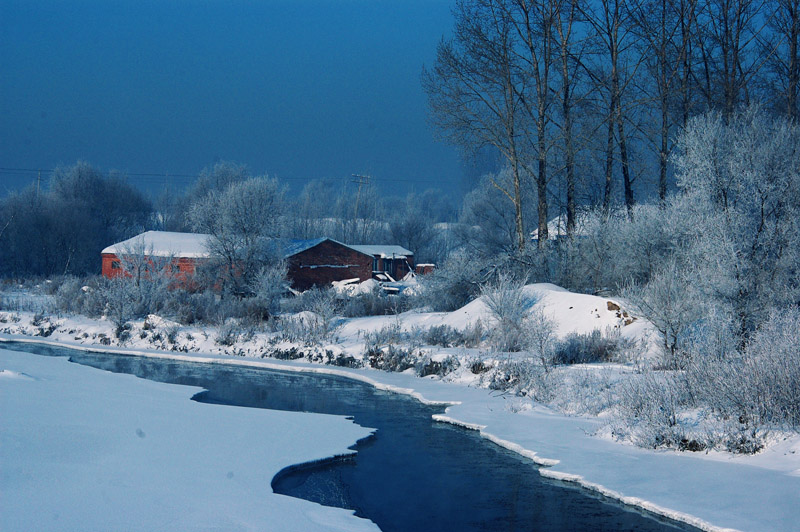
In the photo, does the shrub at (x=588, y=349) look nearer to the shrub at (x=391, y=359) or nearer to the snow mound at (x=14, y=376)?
the shrub at (x=391, y=359)

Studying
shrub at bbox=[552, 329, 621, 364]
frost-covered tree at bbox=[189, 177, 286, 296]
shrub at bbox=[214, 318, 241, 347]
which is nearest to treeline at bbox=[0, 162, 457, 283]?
frost-covered tree at bbox=[189, 177, 286, 296]

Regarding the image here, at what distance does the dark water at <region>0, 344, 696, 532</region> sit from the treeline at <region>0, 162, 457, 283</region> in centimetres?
2571

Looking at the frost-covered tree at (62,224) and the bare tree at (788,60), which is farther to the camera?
the frost-covered tree at (62,224)

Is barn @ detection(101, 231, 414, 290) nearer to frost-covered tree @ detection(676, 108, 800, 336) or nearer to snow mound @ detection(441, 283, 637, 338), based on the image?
snow mound @ detection(441, 283, 637, 338)

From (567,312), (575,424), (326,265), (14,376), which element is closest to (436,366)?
(567,312)

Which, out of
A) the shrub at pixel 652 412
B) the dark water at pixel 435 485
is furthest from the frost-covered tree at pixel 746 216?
the dark water at pixel 435 485

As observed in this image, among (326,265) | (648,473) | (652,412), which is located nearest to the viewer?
(648,473)

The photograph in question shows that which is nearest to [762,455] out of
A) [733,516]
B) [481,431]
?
[733,516]

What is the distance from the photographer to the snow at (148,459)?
6305mm

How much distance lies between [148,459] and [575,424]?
673 cm

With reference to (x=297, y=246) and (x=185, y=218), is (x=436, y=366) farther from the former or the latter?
(x=185, y=218)

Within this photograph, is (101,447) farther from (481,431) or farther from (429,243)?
(429,243)

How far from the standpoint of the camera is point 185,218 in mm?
66938

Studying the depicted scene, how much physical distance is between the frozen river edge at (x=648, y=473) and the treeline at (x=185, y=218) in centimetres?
2749
